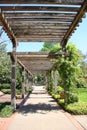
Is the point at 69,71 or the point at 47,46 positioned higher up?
the point at 47,46

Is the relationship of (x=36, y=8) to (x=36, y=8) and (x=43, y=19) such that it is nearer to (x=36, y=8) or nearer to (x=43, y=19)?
(x=36, y=8)

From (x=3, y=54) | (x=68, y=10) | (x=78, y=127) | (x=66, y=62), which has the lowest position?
(x=78, y=127)

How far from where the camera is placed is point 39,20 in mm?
12422

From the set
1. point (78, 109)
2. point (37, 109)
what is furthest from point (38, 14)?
point (37, 109)

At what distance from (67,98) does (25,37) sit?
384 cm

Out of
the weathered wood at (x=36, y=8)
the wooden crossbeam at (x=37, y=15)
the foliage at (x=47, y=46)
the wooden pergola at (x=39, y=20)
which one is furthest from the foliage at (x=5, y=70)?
the weathered wood at (x=36, y=8)

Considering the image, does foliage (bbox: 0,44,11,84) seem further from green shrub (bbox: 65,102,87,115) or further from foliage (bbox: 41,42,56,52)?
foliage (bbox: 41,42,56,52)

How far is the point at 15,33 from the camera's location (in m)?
15.1

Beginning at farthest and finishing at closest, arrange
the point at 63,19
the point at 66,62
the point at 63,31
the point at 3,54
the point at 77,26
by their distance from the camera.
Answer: the point at 3,54 < the point at 66,62 < the point at 63,31 < the point at 77,26 < the point at 63,19

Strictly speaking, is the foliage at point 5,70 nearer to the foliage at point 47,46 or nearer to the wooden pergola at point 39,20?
the wooden pergola at point 39,20

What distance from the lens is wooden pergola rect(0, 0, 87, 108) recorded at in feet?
32.4

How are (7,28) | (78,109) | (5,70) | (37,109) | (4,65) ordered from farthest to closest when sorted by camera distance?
(4,65) → (5,70) → (37,109) → (78,109) → (7,28)

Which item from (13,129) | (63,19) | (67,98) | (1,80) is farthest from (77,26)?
(1,80)

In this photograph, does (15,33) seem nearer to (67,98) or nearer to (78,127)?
(67,98)
